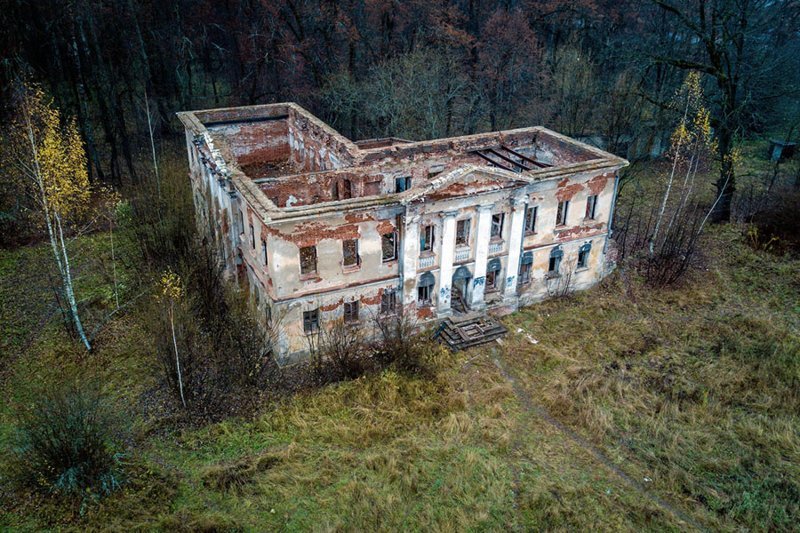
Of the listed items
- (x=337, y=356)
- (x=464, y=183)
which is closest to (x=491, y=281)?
(x=464, y=183)

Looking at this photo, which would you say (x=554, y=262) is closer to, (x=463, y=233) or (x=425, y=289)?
(x=463, y=233)

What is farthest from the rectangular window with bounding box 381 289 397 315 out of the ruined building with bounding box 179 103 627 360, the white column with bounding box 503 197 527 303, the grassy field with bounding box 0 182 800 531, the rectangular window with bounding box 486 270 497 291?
the white column with bounding box 503 197 527 303

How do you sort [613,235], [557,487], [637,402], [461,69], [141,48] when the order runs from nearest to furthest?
[557,487]
[637,402]
[613,235]
[141,48]
[461,69]

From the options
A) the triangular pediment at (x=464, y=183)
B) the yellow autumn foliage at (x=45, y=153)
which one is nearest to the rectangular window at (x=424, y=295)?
the triangular pediment at (x=464, y=183)

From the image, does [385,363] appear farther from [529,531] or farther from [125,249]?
[125,249]

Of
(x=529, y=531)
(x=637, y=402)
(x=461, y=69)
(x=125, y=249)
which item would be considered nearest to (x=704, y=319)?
(x=637, y=402)

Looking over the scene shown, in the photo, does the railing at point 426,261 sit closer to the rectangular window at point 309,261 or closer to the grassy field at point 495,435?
the grassy field at point 495,435

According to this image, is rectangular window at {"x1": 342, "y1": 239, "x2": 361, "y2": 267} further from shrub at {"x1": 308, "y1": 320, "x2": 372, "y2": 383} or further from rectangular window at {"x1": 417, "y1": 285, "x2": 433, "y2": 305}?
rectangular window at {"x1": 417, "y1": 285, "x2": 433, "y2": 305}
